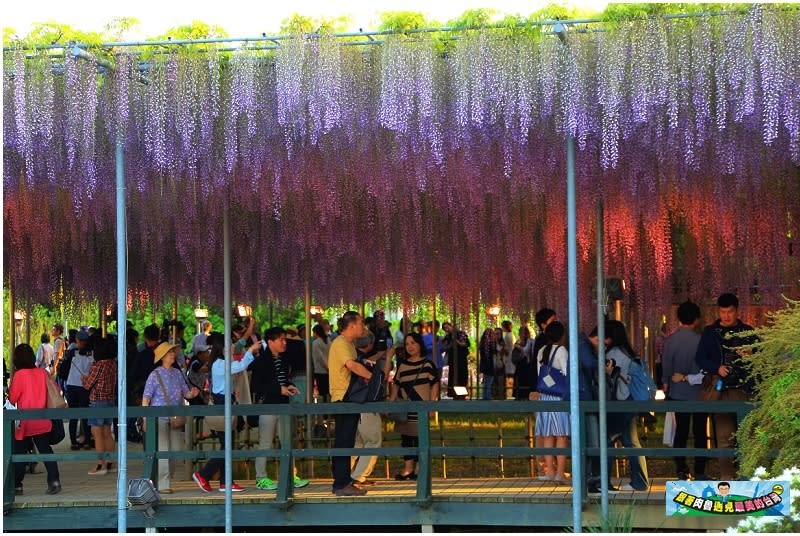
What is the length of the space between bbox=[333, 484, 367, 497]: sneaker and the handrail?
12.5 inches

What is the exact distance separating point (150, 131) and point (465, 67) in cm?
216

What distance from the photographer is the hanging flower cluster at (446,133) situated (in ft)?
23.9

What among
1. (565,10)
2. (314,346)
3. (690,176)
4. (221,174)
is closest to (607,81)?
(565,10)

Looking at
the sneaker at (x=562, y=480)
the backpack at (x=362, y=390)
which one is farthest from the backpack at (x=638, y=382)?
the backpack at (x=362, y=390)

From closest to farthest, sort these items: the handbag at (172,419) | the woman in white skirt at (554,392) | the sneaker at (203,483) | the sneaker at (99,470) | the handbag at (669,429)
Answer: the woman in white skirt at (554,392), the sneaker at (203,483), the handbag at (172,419), the sneaker at (99,470), the handbag at (669,429)

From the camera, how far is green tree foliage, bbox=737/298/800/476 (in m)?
6.79

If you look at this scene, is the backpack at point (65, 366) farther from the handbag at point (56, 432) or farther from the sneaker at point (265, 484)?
the sneaker at point (265, 484)

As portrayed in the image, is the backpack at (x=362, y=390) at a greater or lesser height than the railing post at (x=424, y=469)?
greater

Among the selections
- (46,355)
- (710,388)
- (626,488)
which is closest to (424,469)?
(626,488)

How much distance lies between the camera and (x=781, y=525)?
20.4 ft

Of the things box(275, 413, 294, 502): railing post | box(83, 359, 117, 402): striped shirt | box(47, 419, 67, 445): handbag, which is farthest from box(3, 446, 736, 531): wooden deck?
box(83, 359, 117, 402): striped shirt

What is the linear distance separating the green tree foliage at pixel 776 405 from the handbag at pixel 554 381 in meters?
1.78

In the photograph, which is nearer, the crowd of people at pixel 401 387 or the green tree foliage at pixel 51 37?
the green tree foliage at pixel 51 37

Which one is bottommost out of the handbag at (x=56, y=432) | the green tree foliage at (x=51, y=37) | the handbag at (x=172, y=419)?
the handbag at (x=56, y=432)
